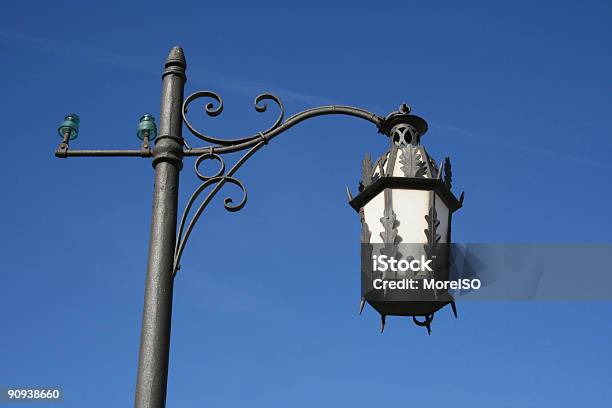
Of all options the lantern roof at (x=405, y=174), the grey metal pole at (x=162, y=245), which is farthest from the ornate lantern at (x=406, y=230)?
the grey metal pole at (x=162, y=245)

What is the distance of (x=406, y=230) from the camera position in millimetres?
5883

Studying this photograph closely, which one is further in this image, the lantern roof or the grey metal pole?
the lantern roof

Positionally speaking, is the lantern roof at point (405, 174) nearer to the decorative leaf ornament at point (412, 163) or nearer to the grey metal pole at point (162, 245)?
the decorative leaf ornament at point (412, 163)

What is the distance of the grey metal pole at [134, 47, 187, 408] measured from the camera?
18.1 feet

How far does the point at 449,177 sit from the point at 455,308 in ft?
2.98

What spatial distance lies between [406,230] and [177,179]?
1.57m

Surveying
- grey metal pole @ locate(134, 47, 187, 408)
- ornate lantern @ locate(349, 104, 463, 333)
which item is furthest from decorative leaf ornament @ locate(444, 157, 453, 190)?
grey metal pole @ locate(134, 47, 187, 408)

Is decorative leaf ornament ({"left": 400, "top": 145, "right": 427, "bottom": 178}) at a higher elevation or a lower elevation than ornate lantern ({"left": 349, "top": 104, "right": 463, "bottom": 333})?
higher

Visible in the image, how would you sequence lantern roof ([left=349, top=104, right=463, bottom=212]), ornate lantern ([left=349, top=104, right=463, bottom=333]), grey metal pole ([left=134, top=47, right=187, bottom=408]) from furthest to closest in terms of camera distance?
lantern roof ([left=349, top=104, right=463, bottom=212]) < ornate lantern ([left=349, top=104, right=463, bottom=333]) < grey metal pole ([left=134, top=47, right=187, bottom=408])

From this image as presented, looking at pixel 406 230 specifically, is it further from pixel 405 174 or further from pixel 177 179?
pixel 177 179

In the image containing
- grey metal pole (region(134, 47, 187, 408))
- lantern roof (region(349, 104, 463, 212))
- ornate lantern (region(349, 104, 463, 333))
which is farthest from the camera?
lantern roof (region(349, 104, 463, 212))

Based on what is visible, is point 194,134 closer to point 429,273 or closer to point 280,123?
point 280,123

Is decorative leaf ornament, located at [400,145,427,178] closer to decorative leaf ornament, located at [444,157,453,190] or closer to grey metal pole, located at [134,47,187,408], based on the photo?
decorative leaf ornament, located at [444,157,453,190]

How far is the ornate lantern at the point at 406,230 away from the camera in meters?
5.67
